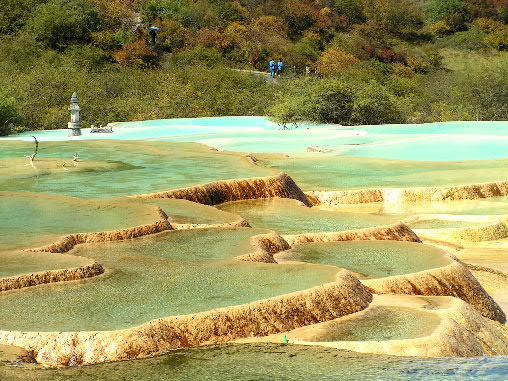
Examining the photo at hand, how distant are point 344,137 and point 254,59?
19.3m

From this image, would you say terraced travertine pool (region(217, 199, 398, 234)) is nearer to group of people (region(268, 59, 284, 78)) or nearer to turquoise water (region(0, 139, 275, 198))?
turquoise water (region(0, 139, 275, 198))

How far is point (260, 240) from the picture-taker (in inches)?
383

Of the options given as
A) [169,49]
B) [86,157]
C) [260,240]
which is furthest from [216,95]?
[260,240]

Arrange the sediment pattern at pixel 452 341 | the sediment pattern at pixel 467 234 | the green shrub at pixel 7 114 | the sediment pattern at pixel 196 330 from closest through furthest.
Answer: the sediment pattern at pixel 196 330 → the sediment pattern at pixel 452 341 → the sediment pattern at pixel 467 234 → the green shrub at pixel 7 114

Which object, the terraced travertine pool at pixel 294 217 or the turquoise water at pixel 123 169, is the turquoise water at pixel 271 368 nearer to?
the terraced travertine pool at pixel 294 217

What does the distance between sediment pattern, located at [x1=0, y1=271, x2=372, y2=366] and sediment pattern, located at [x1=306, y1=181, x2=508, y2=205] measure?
671 cm

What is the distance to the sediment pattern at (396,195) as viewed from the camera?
14695mm

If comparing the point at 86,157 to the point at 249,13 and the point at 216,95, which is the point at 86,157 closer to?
the point at 216,95

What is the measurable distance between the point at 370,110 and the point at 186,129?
529cm

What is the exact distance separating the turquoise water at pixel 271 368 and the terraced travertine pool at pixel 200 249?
0.05 feet

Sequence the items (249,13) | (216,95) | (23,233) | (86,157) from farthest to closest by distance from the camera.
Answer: (249,13) → (216,95) → (86,157) → (23,233)

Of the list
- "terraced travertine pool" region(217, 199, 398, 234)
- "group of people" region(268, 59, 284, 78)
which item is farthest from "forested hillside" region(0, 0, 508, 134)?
"terraced travertine pool" region(217, 199, 398, 234)

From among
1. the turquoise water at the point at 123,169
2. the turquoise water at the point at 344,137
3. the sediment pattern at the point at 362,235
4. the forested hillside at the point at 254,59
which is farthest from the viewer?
the forested hillside at the point at 254,59

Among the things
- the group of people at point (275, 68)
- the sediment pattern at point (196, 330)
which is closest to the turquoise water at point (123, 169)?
the sediment pattern at point (196, 330)
